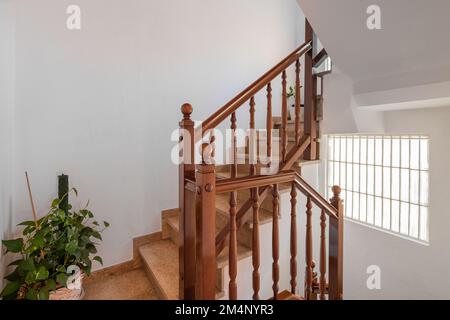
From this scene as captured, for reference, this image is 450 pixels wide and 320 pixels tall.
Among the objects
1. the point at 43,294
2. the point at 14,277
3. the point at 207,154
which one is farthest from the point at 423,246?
the point at 14,277

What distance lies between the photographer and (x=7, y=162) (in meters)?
1.68

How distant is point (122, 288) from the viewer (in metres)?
1.98

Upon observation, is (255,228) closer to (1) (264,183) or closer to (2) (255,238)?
(2) (255,238)

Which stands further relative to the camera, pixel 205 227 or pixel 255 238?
pixel 255 238

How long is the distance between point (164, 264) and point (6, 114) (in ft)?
5.53

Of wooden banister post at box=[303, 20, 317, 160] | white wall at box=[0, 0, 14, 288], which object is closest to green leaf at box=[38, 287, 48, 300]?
white wall at box=[0, 0, 14, 288]

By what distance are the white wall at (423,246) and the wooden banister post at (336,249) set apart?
4.63 feet

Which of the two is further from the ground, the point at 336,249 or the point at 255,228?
the point at 255,228

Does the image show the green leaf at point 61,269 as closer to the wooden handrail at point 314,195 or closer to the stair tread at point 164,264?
the stair tread at point 164,264

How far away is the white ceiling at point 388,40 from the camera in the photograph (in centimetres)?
127

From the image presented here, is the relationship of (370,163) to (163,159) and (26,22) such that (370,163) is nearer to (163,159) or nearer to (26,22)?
(163,159)

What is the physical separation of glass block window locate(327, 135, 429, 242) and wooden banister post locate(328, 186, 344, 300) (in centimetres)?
153

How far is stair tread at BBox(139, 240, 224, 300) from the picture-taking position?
1695mm
